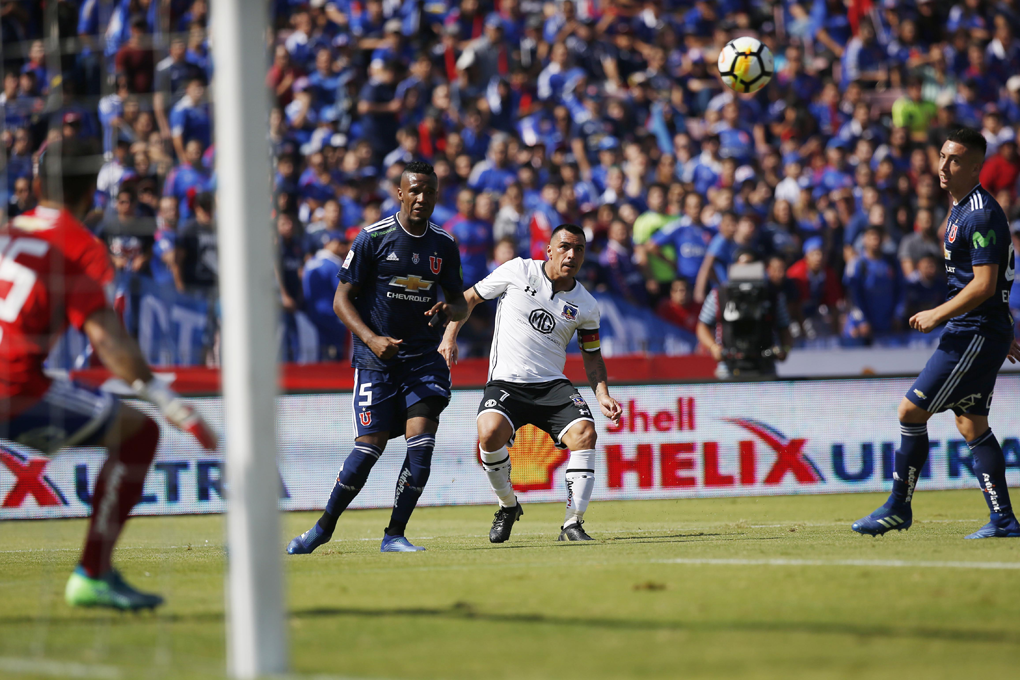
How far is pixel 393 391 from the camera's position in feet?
28.3

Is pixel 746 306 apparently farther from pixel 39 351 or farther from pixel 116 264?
pixel 39 351

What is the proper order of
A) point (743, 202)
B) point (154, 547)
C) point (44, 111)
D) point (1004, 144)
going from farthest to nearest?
point (1004, 144)
point (743, 202)
point (44, 111)
point (154, 547)

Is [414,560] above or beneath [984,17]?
beneath

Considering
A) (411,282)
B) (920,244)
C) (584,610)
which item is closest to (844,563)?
(584,610)

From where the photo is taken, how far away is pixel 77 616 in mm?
5672

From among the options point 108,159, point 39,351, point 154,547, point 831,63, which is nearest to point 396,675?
point 39,351

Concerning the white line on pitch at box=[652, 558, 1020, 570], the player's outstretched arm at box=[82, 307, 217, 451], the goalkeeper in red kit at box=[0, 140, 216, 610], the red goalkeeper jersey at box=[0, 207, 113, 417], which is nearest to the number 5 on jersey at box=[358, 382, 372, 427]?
the white line on pitch at box=[652, 558, 1020, 570]

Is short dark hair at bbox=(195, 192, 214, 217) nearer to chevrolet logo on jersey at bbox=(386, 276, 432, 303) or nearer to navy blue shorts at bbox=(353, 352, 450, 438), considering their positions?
chevrolet logo on jersey at bbox=(386, 276, 432, 303)

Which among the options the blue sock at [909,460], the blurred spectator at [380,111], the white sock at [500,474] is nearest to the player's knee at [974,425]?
the blue sock at [909,460]

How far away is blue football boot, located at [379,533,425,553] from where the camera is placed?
26.9 feet

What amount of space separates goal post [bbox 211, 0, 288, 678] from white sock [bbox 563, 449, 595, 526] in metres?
4.76

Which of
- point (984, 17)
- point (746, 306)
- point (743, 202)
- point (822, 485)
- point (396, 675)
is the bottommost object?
point (822, 485)

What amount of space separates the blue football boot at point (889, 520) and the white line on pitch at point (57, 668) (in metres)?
5.49

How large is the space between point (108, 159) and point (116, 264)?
80.2 inches
